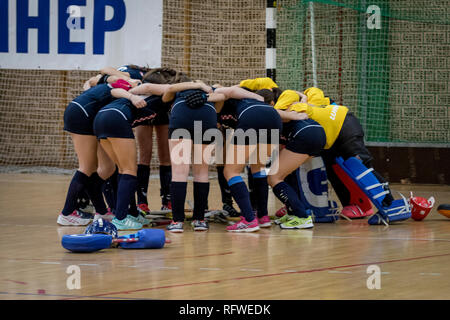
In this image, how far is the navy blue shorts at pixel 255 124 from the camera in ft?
18.8

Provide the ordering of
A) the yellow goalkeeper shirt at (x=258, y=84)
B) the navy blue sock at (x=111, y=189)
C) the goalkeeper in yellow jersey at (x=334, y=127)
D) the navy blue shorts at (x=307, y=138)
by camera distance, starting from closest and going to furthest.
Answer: the navy blue shorts at (x=307, y=138), the goalkeeper in yellow jersey at (x=334, y=127), the yellow goalkeeper shirt at (x=258, y=84), the navy blue sock at (x=111, y=189)

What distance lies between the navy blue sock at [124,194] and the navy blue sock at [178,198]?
34cm

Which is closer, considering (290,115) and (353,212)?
(290,115)

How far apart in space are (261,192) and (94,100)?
1.62 meters

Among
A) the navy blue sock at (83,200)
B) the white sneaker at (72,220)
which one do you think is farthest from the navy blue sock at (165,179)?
the white sneaker at (72,220)

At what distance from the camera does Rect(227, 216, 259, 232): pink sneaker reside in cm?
569

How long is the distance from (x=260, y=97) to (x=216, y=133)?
1.61 feet

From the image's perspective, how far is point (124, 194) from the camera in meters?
5.61

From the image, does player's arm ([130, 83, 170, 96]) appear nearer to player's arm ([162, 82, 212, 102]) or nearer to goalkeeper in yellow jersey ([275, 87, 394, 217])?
player's arm ([162, 82, 212, 102])

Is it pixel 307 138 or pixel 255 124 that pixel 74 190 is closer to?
pixel 255 124

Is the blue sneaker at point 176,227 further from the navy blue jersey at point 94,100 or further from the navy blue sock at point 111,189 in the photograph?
the navy blue jersey at point 94,100

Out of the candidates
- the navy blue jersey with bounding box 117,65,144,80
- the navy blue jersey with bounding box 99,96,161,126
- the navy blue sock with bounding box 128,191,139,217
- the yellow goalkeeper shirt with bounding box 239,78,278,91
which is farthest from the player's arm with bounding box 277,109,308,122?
the navy blue jersey with bounding box 117,65,144,80

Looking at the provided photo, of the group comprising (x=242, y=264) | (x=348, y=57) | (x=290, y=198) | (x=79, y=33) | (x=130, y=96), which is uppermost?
(x=79, y=33)

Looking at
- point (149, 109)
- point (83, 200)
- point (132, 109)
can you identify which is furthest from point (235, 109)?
point (83, 200)
